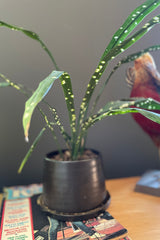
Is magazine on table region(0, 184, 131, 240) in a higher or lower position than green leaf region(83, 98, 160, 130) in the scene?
lower

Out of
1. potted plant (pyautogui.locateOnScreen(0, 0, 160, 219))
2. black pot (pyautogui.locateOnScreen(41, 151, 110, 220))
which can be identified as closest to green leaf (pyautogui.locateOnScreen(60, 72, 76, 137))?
potted plant (pyautogui.locateOnScreen(0, 0, 160, 219))

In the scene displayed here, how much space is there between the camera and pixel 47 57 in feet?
2.61

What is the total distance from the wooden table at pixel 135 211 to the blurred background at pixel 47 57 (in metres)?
0.20

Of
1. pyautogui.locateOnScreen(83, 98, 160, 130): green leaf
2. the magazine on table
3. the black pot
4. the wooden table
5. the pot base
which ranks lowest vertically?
the wooden table

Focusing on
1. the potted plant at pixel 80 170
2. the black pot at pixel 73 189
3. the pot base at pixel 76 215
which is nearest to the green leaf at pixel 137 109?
the potted plant at pixel 80 170

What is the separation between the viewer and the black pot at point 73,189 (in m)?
0.56

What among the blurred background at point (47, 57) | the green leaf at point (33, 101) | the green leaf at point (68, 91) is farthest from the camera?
the blurred background at point (47, 57)

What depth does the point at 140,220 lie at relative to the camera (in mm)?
572

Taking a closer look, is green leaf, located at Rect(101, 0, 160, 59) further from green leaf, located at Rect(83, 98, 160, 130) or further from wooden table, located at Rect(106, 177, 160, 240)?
wooden table, located at Rect(106, 177, 160, 240)

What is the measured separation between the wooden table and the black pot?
0.24 ft

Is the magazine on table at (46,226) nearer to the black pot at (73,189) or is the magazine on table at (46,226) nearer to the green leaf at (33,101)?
the black pot at (73,189)

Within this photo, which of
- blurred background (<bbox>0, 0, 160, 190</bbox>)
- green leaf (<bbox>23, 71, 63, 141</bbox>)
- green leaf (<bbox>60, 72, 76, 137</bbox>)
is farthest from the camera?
blurred background (<bbox>0, 0, 160, 190</bbox>)

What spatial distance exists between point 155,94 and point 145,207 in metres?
0.34

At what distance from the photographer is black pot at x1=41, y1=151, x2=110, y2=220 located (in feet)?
1.85
